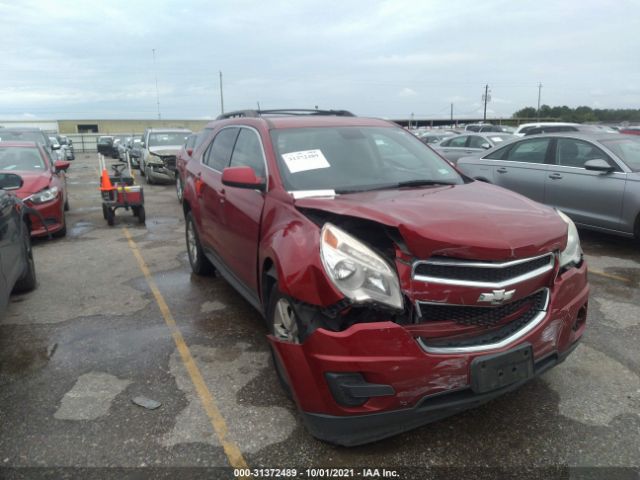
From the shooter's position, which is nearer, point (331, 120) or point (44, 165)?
point (331, 120)

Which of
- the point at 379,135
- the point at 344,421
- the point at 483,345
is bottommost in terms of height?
the point at 344,421

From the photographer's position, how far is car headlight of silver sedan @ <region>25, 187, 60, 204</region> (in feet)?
24.1

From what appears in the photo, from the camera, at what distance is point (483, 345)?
2.45 meters

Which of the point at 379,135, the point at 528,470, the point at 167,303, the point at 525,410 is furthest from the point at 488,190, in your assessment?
the point at 167,303

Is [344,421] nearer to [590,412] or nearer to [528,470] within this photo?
[528,470]

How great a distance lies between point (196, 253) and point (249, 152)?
2010 mm

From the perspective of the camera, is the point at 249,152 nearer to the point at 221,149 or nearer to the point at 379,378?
the point at 221,149

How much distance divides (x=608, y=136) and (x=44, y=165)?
8.88 m

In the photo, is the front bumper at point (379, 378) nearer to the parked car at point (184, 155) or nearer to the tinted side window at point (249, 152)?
the tinted side window at point (249, 152)

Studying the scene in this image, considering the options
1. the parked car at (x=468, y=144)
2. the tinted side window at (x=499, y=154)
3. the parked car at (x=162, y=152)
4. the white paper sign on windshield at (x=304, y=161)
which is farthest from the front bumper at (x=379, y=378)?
the parked car at (x=162, y=152)

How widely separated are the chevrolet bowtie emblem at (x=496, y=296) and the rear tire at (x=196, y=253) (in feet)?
11.8

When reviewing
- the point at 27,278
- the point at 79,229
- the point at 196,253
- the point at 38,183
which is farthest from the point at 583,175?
the point at 79,229

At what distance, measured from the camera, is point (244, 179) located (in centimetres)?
338

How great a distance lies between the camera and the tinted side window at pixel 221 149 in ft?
14.9
